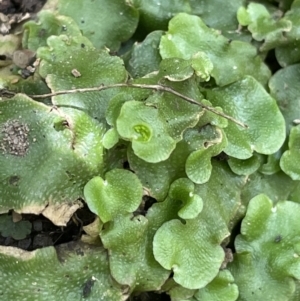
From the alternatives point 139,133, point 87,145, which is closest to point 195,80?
Answer: point 139,133

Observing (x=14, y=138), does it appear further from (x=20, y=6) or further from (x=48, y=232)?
(x=20, y=6)

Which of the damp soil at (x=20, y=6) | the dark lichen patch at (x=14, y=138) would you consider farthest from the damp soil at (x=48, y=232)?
the damp soil at (x=20, y=6)

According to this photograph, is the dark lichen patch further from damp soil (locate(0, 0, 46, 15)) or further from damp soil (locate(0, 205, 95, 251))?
damp soil (locate(0, 0, 46, 15))

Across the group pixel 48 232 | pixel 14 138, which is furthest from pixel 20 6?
pixel 48 232

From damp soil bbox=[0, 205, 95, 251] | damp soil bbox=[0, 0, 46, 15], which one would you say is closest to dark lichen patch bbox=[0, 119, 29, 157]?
damp soil bbox=[0, 205, 95, 251]

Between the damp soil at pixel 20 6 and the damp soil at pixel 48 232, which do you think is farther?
the damp soil at pixel 20 6

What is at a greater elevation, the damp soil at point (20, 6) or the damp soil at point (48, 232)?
the damp soil at point (20, 6)

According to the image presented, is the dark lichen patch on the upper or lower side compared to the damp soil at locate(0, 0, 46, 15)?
lower

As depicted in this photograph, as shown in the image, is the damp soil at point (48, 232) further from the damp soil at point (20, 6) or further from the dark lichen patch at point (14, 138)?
the damp soil at point (20, 6)
